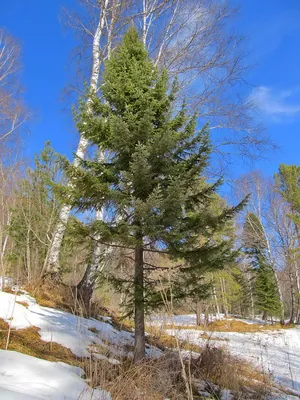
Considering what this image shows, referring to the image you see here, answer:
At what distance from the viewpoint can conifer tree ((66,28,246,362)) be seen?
3963 mm

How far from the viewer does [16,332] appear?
4.25 m

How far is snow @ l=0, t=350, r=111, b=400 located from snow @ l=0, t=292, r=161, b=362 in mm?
1064

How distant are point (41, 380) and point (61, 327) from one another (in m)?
2.58

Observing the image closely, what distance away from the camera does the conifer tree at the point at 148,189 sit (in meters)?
3.96

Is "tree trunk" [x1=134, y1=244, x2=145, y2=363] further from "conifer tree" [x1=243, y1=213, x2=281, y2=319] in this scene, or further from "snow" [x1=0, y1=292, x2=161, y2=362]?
"conifer tree" [x1=243, y1=213, x2=281, y2=319]

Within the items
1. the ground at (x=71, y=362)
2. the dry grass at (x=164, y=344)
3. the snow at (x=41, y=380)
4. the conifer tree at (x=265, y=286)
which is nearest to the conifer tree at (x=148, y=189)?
the ground at (x=71, y=362)

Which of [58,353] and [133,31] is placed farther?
[133,31]

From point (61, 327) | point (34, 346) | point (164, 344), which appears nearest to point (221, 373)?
point (164, 344)

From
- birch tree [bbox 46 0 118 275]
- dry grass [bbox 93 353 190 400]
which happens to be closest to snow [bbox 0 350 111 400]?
dry grass [bbox 93 353 190 400]

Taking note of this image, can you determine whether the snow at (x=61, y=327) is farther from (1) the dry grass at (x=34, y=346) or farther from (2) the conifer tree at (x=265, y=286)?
(2) the conifer tree at (x=265, y=286)

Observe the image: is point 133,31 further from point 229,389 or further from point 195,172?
point 229,389

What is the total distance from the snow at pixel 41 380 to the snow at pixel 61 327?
3.49ft

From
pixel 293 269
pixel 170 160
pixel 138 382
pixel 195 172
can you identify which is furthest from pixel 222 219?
pixel 293 269

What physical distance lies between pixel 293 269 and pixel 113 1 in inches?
704
